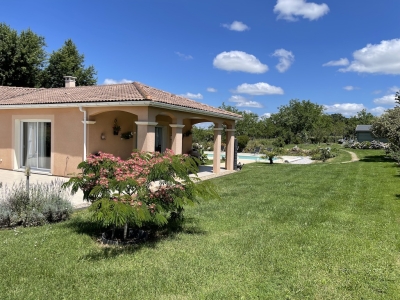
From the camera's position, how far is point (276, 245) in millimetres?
6270

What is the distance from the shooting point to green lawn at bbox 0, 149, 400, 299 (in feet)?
14.5

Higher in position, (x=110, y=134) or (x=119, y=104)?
(x=119, y=104)

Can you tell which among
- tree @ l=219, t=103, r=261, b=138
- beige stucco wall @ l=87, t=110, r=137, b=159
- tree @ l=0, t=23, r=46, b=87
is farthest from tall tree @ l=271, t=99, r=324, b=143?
beige stucco wall @ l=87, t=110, r=137, b=159

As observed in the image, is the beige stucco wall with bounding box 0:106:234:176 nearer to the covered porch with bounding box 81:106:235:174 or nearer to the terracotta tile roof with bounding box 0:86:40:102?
the covered porch with bounding box 81:106:235:174

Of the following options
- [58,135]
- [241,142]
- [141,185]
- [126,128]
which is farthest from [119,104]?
[241,142]

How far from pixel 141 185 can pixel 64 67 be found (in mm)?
38817

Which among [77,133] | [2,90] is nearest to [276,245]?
[77,133]

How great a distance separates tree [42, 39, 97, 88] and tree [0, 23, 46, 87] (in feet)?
9.69

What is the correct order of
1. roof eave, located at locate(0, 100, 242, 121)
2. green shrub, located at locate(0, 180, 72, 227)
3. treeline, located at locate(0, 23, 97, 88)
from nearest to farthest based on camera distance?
green shrub, located at locate(0, 180, 72, 227) → roof eave, located at locate(0, 100, 242, 121) → treeline, located at locate(0, 23, 97, 88)

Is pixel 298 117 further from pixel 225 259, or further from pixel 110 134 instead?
pixel 225 259

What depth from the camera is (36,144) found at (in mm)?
16750

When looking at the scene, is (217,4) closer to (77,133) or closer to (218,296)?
(77,133)

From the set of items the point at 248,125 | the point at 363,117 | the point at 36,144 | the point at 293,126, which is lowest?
the point at 36,144

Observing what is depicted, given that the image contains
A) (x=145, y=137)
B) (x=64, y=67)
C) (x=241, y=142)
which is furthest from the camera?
(x=241, y=142)
